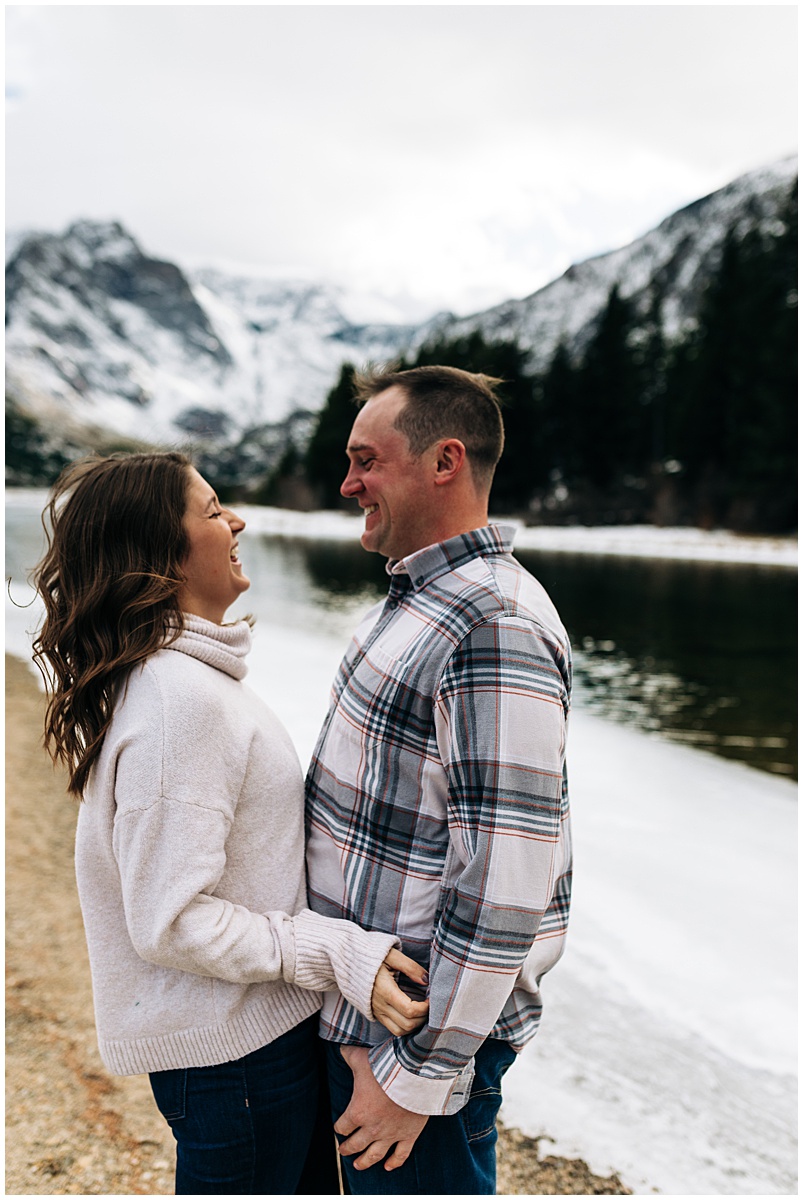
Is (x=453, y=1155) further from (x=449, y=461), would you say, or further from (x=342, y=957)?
(x=449, y=461)

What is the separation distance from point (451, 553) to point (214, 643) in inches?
21.0

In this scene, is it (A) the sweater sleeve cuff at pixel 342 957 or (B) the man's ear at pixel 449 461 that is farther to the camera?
(B) the man's ear at pixel 449 461

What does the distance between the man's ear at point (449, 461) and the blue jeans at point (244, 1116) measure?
120cm

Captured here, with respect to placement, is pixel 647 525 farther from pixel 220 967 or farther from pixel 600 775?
pixel 220 967

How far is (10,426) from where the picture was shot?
128250 mm

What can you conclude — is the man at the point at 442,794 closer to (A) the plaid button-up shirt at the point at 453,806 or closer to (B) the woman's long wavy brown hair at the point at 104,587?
(A) the plaid button-up shirt at the point at 453,806

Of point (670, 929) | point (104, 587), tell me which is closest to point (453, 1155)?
point (104, 587)

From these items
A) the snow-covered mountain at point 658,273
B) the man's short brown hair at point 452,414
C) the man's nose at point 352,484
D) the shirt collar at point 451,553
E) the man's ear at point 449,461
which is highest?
the snow-covered mountain at point 658,273

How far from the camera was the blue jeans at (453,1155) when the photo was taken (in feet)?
5.36

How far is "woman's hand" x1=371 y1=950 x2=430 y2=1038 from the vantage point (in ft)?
4.96

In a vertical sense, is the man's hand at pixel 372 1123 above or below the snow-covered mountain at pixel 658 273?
below

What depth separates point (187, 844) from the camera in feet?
4.84

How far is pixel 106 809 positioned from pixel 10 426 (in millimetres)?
142921

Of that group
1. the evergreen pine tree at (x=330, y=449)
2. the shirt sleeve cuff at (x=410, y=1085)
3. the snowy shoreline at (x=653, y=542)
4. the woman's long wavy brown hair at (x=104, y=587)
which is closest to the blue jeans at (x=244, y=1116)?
the shirt sleeve cuff at (x=410, y=1085)
